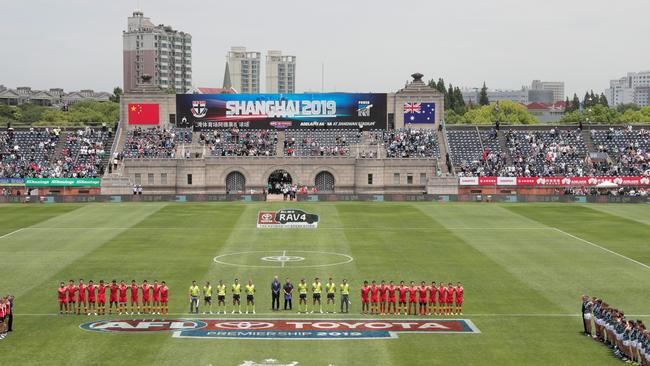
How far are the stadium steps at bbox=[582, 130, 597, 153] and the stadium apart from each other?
1.32 feet

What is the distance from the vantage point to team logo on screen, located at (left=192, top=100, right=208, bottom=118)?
118938mm

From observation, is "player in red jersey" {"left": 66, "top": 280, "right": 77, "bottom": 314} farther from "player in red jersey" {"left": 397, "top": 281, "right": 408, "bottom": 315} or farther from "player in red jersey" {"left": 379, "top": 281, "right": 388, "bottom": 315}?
"player in red jersey" {"left": 397, "top": 281, "right": 408, "bottom": 315}

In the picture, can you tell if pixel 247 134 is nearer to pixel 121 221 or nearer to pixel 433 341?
pixel 121 221

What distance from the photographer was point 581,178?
109 meters

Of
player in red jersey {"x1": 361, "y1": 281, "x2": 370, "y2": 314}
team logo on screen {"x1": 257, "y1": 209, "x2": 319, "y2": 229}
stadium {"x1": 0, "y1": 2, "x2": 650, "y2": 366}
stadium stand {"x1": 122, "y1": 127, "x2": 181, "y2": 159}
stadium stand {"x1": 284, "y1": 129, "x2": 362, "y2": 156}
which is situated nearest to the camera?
stadium {"x1": 0, "y1": 2, "x2": 650, "y2": 366}

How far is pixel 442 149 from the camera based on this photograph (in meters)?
117

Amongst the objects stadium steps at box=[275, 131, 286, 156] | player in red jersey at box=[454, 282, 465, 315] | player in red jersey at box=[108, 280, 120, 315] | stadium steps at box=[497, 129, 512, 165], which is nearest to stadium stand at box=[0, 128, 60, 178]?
stadium steps at box=[275, 131, 286, 156]

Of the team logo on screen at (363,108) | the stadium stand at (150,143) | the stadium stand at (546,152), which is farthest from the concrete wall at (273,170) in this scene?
the stadium stand at (546,152)

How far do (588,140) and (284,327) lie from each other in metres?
89.5

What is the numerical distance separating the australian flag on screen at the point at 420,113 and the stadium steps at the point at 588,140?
64.2 ft

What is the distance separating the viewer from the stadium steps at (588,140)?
118m

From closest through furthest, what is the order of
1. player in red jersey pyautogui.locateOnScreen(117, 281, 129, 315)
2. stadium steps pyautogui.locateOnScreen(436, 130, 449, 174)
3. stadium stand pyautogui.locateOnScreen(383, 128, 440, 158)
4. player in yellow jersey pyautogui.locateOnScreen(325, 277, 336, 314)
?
player in red jersey pyautogui.locateOnScreen(117, 281, 129, 315), player in yellow jersey pyautogui.locateOnScreen(325, 277, 336, 314), stadium steps pyautogui.locateOnScreen(436, 130, 449, 174), stadium stand pyautogui.locateOnScreen(383, 128, 440, 158)

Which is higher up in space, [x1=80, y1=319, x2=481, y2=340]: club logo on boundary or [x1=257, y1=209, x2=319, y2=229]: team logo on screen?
[x1=257, y1=209, x2=319, y2=229]: team logo on screen

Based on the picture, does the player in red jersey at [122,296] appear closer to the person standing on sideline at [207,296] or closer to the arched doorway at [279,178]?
the person standing on sideline at [207,296]
